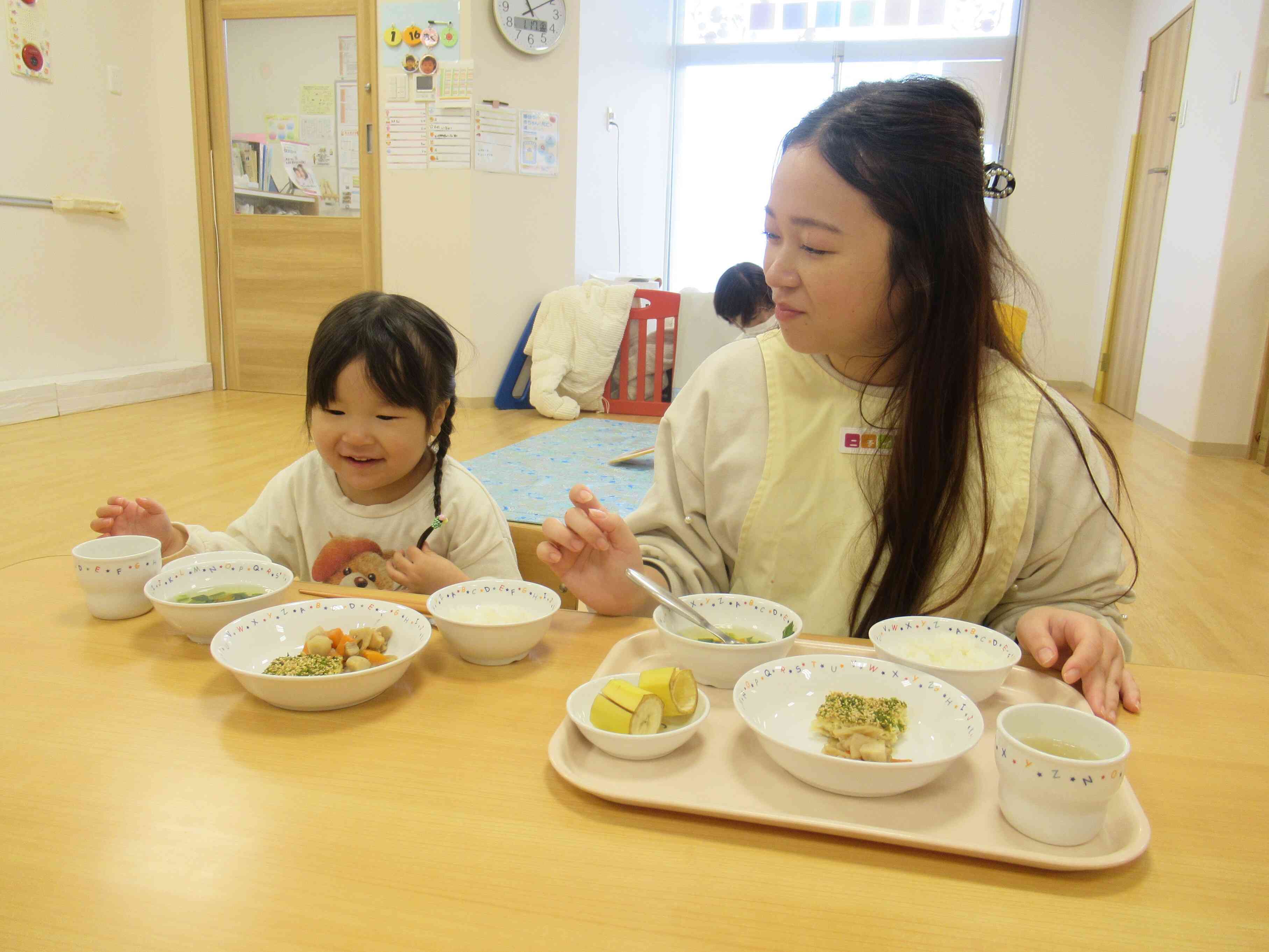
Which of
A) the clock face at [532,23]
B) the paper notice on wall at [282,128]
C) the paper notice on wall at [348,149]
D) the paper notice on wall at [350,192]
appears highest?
the clock face at [532,23]

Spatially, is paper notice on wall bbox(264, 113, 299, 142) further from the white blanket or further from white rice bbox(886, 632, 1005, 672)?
white rice bbox(886, 632, 1005, 672)

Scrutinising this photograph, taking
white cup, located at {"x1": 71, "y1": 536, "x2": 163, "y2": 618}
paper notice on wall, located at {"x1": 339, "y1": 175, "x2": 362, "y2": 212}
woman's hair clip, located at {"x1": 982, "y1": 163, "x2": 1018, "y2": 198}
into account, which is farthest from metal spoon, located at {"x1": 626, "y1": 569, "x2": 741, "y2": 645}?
paper notice on wall, located at {"x1": 339, "y1": 175, "x2": 362, "y2": 212}

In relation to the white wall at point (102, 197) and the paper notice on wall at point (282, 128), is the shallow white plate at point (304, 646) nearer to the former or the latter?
the white wall at point (102, 197)

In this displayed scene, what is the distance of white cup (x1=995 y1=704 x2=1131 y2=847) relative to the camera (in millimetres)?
515

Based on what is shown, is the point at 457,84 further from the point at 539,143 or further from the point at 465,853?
the point at 465,853

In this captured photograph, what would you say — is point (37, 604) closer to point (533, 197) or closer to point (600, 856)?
point (600, 856)

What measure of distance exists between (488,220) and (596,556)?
393cm

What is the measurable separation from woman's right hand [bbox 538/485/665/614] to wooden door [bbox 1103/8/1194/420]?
204 inches

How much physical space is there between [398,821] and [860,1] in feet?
24.0

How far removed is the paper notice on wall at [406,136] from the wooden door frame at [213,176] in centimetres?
10

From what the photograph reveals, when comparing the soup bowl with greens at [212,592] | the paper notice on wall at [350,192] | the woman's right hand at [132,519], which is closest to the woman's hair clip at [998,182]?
the soup bowl with greens at [212,592]

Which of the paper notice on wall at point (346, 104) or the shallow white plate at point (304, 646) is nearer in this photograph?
the shallow white plate at point (304, 646)

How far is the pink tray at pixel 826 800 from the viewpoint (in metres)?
0.52

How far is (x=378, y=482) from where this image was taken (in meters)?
1.28
